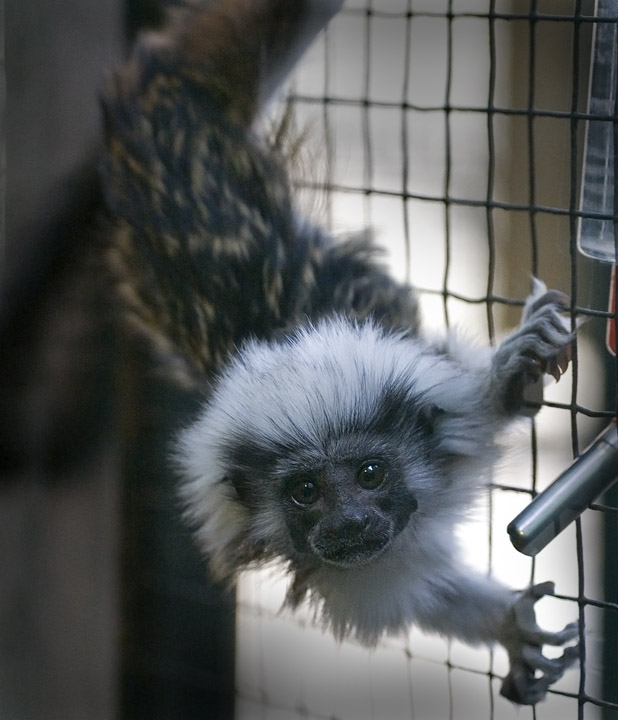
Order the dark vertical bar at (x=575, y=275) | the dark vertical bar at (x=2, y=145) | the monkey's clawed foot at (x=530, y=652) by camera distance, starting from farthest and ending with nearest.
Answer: the dark vertical bar at (x=2, y=145), the monkey's clawed foot at (x=530, y=652), the dark vertical bar at (x=575, y=275)

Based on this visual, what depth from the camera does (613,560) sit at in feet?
2.39

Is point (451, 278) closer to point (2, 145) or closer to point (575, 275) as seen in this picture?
point (575, 275)

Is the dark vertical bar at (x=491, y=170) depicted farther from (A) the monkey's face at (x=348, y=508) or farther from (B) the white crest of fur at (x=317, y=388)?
(A) the monkey's face at (x=348, y=508)

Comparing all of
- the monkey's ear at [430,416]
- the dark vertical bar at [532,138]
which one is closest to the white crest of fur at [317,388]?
the monkey's ear at [430,416]

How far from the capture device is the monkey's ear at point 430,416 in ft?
2.56

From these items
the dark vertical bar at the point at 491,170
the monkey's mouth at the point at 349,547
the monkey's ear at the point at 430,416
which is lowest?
the monkey's mouth at the point at 349,547

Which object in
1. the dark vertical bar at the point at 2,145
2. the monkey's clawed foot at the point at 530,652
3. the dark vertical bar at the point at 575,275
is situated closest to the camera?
the dark vertical bar at the point at 575,275

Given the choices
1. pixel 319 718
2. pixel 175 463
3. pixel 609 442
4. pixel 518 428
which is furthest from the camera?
pixel 319 718

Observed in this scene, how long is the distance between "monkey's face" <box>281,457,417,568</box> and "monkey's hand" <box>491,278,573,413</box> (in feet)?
0.39

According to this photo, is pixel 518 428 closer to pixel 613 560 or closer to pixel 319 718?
pixel 613 560

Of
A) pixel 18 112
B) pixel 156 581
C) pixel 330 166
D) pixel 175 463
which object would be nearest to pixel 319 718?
pixel 156 581

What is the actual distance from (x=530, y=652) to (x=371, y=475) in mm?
211

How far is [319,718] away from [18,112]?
0.74 metres

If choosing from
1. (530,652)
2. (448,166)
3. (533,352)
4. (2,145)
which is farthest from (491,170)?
(2,145)
